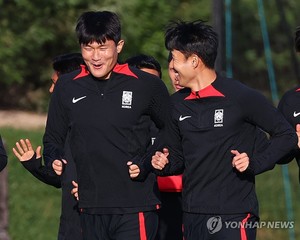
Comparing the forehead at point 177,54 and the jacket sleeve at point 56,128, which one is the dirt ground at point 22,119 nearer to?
the jacket sleeve at point 56,128

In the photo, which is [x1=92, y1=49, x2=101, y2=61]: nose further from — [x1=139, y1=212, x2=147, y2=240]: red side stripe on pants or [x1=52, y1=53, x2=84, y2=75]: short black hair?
[x1=52, y1=53, x2=84, y2=75]: short black hair

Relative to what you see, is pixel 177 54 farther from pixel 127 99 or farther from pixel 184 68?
pixel 127 99

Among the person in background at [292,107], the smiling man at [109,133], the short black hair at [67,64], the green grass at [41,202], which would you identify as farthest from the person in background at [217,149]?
the green grass at [41,202]

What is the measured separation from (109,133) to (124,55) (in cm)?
1364

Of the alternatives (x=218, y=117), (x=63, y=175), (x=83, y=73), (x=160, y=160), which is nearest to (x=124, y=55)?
(x=63, y=175)

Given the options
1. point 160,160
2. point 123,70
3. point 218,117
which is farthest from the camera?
point 123,70

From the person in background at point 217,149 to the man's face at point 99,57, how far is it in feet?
1.61

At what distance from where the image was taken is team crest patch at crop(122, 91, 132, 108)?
790 cm

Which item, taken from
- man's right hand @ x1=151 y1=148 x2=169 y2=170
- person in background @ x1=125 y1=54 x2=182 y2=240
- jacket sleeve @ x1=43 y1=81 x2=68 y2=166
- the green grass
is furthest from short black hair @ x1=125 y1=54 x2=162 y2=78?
the green grass

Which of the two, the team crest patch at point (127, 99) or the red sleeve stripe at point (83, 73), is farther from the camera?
the red sleeve stripe at point (83, 73)

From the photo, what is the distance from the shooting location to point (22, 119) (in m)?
21.9

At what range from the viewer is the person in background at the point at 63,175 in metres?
8.11

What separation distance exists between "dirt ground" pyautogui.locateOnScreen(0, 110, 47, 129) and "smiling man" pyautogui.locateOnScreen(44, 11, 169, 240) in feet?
39.9

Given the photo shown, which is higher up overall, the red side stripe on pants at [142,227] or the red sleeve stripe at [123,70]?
the red sleeve stripe at [123,70]
